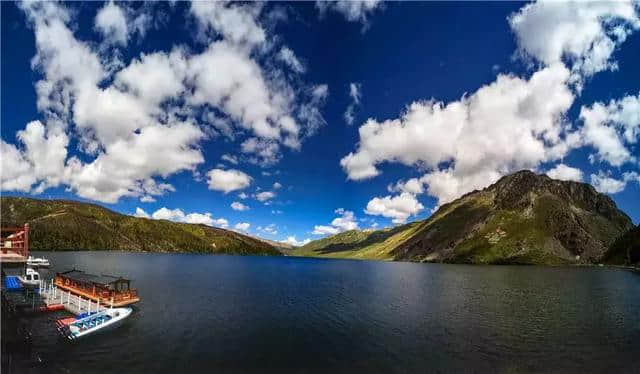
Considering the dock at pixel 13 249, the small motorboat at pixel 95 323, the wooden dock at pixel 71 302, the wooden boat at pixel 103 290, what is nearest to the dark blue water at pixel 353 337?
the small motorboat at pixel 95 323

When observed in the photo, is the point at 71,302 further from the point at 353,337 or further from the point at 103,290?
the point at 353,337

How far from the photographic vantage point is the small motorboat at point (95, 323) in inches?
2087

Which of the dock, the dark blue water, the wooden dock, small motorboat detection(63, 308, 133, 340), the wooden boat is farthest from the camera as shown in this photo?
the dock

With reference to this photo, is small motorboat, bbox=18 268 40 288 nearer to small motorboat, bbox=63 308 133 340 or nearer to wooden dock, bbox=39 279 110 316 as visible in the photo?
wooden dock, bbox=39 279 110 316

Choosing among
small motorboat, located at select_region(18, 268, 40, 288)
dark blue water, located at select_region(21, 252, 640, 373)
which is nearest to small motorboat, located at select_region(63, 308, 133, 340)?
dark blue water, located at select_region(21, 252, 640, 373)

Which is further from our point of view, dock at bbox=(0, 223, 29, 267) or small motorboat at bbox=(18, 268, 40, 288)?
small motorboat at bbox=(18, 268, 40, 288)

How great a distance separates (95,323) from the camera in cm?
5812

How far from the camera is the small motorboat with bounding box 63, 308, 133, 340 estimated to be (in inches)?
2087

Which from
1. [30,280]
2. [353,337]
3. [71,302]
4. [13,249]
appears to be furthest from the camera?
[13,249]

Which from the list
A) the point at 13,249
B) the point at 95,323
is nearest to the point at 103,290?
the point at 95,323

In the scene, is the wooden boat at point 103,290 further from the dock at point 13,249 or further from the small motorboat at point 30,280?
the small motorboat at point 30,280

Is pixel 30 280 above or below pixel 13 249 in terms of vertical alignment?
below

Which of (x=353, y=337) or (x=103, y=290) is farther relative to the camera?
(x=103, y=290)

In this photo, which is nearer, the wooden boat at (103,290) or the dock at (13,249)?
the wooden boat at (103,290)
